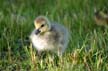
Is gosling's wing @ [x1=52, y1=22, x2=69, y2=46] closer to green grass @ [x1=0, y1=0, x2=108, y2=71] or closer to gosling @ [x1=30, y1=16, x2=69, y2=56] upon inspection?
gosling @ [x1=30, y1=16, x2=69, y2=56]

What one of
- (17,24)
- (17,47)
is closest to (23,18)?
(17,24)

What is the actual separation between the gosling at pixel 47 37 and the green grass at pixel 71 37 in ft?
0.31

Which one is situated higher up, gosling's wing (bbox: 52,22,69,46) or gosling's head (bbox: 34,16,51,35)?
gosling's head (bbox: 34,16,51,35)

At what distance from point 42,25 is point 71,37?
30.1 inches

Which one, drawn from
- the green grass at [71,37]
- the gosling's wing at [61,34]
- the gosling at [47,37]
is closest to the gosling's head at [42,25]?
the gosling at [47,37]

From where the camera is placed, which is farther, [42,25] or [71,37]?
[71,37]

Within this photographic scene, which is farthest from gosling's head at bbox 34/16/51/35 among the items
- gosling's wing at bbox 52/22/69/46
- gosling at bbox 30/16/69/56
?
gosling's wing at bbox 52/22/69/46

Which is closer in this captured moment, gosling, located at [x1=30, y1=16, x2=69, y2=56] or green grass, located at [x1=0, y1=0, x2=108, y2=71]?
green grass, located at [x1=0, y1=0, x2=108, y2=71]

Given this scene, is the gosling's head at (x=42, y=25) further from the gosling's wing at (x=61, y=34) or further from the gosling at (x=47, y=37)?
the gosling's wing at (x=61, y=34)

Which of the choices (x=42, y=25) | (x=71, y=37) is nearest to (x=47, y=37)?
(x=42, y=25)

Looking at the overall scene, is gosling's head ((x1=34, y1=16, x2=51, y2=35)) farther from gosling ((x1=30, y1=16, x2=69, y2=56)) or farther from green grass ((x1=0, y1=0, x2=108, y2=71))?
green grass ((x1=0, y1=0, x2=108, y2=71))

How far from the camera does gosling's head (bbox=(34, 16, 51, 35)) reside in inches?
238

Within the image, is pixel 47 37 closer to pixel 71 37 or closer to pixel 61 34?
pixel 61 34

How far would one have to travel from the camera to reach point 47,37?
6039mm
